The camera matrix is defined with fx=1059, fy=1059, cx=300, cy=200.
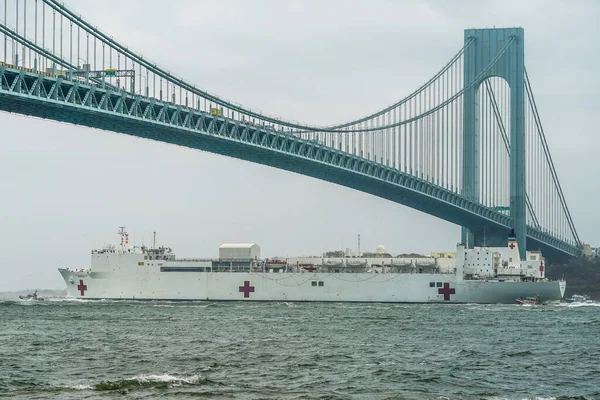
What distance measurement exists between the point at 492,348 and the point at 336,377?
23.7ft

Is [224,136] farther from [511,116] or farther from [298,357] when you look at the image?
[511,116]

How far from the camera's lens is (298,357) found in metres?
23.5

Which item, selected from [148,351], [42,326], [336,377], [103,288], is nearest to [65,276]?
[103,288]

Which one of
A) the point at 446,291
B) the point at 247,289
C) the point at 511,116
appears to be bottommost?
the point at 446,291

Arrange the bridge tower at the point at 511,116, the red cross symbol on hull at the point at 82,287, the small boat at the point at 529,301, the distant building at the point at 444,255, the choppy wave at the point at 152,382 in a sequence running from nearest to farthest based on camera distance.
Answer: the choppy wave at the point at 152,382
the small boat at the point at 529,301
the red cross symbol on hull at the point at 82,287
the distant building at the point at 444,255
the bridge tower at the point at 511,116

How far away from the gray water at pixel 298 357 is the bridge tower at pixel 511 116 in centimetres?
3110

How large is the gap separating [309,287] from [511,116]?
79.9 feet

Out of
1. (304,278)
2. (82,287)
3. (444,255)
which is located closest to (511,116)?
(444,255)

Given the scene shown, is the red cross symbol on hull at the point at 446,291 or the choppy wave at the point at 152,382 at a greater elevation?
the red cross symbol on hull at the point at 446,291

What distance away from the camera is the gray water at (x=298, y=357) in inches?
725

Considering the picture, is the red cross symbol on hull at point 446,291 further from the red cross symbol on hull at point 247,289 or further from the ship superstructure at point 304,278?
the red cross symbol on hull at point 247,289

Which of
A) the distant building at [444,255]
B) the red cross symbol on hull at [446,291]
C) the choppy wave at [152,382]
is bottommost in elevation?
the choppy wave at [152,382]

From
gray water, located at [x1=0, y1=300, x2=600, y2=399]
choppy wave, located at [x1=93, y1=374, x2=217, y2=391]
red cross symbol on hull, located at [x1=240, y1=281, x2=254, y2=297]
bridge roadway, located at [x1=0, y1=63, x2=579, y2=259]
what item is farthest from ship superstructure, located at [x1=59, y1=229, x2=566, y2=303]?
choppy wave, located at [x1=93, y1=374, x2=217, y2=391]

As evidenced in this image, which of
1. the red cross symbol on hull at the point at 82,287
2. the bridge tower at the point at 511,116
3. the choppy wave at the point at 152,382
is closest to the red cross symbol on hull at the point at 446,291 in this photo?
the bridge tower at the point at 511,116
